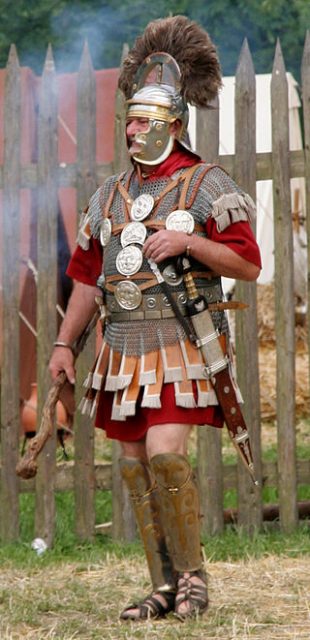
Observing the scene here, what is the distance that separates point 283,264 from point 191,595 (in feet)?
6.33

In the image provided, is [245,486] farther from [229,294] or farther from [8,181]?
[229,294]

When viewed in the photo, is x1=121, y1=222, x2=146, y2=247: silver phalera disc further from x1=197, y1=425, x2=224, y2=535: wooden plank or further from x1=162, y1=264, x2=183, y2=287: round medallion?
x1=197, y1=425, x2=224, y2=535: wooden plank

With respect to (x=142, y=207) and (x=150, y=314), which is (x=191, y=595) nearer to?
(x=150, y=314)

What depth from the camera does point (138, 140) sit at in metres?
4.22

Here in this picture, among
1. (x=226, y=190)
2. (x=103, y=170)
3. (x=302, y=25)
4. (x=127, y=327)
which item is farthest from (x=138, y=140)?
(x=302, y=25)

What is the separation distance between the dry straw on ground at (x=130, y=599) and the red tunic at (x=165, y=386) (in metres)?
0.64

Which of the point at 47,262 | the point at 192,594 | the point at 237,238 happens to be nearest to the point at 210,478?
the point at 47,262

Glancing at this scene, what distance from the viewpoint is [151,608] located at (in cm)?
421

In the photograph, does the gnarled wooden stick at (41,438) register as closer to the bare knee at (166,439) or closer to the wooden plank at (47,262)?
the bare knee at (166,439)

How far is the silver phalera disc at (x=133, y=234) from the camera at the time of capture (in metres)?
4.19

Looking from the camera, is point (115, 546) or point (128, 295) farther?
point (115, 546)

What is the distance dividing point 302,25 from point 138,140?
8.72 m

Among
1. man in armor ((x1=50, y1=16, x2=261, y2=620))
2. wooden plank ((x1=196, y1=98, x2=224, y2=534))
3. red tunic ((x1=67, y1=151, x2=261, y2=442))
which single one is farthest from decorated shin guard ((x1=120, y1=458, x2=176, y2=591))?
wooden plank ((x1=196, y1=98, x2=224, y2=534))

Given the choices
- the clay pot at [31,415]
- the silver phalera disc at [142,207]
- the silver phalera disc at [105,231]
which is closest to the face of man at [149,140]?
the silver phalera disc at [142,207]
